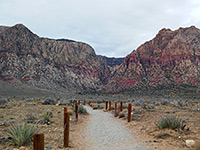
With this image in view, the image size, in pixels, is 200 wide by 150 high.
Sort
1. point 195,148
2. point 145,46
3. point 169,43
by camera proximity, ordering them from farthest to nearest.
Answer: point 145,46 < point 169,43 < point 195,148

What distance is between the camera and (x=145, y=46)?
291 feet

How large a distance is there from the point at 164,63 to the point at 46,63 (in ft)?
168

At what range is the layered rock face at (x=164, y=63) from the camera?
68.0 m

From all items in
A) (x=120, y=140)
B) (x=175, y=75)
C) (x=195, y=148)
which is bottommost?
(x=120, y=140)

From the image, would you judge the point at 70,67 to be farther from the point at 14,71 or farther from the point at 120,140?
the point at 120,140

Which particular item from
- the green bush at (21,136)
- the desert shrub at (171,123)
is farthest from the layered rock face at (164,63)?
the green bush at (21,136)

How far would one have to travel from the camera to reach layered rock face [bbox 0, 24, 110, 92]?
73225mm

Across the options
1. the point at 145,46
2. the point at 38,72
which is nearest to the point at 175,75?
the point at 145,46

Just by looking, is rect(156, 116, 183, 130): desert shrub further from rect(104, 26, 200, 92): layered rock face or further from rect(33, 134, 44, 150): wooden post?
rect(104, 26, 200, 92): layered rock face

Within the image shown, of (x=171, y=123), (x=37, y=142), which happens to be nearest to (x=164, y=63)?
(x=171, y=123)

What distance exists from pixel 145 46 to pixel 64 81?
4185 centimetres

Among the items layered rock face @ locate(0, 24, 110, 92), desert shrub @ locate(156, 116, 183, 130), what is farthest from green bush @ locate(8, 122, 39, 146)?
layered rock face @ locate(0, 24, 110, 92)

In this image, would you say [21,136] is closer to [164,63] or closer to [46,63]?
[164,63]

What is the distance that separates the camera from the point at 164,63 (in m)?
77.0
